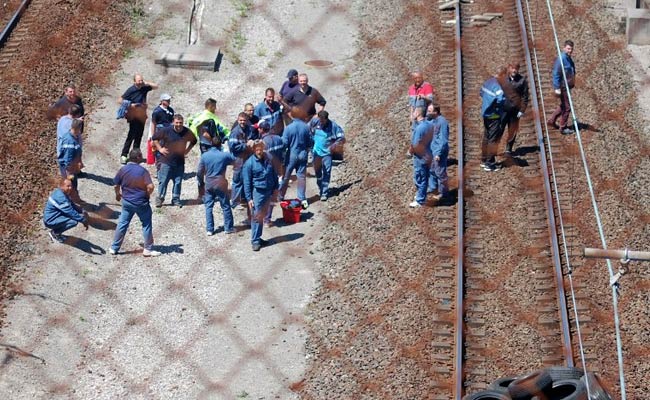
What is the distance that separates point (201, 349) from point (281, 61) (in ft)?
9.96

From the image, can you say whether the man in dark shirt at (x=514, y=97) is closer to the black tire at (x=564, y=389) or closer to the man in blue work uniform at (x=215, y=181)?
the man in blue work uniform at (x=215, y=181)

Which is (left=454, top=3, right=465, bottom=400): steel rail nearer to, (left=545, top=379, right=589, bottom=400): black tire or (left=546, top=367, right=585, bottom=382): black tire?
(left=546, top=367, right=585, bottom=382): black tire

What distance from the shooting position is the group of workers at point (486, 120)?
5.73 metres

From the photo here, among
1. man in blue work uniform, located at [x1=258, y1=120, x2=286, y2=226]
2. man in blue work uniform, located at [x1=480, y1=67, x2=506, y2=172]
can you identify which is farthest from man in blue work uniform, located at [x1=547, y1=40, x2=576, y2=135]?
man in blue work uniform, located at [x1=258, y1=120, x2=286, y2=226]

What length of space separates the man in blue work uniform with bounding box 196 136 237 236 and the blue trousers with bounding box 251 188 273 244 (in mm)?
143

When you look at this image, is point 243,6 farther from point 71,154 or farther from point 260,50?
point 71,154

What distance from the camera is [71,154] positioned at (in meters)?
5.58

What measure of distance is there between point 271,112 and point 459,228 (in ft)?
3.94

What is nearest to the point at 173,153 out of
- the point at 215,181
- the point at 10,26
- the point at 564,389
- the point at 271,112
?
the point at 215,181

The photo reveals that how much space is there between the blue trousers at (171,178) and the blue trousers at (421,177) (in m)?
1.17

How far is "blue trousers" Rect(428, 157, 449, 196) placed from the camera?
5805mm

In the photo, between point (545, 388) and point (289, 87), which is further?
point (289, 87)

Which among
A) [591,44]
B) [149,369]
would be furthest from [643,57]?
[149,369]

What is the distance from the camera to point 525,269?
A: 521cm
